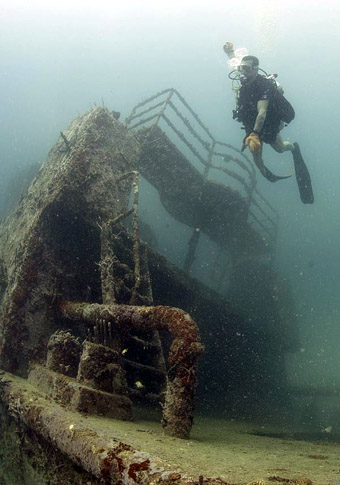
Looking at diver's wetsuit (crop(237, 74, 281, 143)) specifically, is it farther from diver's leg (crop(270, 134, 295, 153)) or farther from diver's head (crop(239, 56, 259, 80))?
diver's leg (crop(270, 134, 295, 153))

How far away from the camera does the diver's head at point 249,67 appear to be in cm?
654

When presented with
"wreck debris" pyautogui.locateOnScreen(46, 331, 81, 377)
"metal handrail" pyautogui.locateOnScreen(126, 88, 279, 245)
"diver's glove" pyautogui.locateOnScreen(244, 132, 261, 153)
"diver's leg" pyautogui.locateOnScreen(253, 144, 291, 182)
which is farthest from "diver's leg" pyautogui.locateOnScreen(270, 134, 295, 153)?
"wreck debris" pyautogui.locateOnScreen(46, 331, 81, 377)

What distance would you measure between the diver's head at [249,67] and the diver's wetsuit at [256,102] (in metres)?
0.10

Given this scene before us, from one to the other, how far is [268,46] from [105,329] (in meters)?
152

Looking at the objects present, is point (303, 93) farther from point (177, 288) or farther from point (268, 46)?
point (177, 288)

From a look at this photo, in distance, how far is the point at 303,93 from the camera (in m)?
135

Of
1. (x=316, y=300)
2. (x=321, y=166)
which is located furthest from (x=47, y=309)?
(x=321, y=166)

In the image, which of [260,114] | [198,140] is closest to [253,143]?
[260,114]

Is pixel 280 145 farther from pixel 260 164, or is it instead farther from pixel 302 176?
pixel 260 164

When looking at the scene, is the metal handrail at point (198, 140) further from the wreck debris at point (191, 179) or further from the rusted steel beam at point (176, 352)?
the rusted steel beam at point (176, 352)

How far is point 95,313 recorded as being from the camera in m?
4.09

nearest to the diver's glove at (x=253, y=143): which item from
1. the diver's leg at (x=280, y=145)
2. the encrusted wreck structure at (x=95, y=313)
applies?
the diver's leg at (x=280, y=145)

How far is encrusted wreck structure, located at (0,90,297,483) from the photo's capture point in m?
2.93

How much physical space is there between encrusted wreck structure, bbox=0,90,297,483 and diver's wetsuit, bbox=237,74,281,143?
2.32 m
